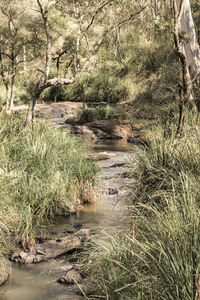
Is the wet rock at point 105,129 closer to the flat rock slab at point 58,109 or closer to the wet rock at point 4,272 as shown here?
the flat rock slab at point 58,109

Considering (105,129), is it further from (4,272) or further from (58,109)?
(4,272)

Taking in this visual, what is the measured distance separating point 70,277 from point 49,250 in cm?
87

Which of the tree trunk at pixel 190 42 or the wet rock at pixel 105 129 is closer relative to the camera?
the tree trunk at pixel 190 42

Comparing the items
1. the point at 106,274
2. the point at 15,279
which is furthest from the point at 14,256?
the point at 106,274

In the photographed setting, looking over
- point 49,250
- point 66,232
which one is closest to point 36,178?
point 66,232

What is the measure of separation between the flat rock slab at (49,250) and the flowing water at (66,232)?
0.09 metres

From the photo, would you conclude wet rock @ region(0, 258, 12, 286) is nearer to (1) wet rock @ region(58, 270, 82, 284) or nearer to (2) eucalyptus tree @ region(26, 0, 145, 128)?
(1) wet rock @ region(58, 270, 82, 284)

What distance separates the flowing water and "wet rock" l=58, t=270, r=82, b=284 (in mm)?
54

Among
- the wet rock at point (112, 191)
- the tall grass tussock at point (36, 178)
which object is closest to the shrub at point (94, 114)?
the tall grass tussock at point (36, 178)

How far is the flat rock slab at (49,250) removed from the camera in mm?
4781

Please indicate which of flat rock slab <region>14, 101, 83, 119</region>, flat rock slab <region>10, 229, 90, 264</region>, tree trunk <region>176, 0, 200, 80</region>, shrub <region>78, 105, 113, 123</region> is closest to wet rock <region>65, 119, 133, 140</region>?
shrub <region>78, 105, 113, 123</region>

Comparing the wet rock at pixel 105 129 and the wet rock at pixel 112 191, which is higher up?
the wet rock at pixel 105 129

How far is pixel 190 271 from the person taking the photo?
2.57 meters

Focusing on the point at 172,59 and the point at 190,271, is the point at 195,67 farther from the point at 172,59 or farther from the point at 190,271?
the point at 190,271
